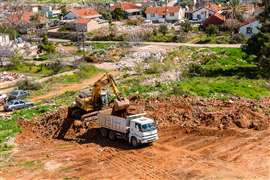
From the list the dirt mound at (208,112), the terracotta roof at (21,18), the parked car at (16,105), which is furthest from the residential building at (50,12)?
the dirt mound at (208,112)

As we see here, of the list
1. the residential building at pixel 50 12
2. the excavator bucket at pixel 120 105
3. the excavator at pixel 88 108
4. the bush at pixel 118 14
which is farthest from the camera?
the residential building at pixel 50 12

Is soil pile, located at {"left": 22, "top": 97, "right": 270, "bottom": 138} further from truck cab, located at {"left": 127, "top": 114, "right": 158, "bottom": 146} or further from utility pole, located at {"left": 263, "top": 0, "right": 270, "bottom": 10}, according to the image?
utility pole, located at {"left": 263, "top": 0, "right": 270, "bottom": 10}

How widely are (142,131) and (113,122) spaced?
260 cm

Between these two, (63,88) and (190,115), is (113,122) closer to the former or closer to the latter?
(190,115)

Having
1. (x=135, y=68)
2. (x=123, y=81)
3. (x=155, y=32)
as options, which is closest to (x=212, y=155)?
(x=123, y=81)

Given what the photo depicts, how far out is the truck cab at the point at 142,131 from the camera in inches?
1131

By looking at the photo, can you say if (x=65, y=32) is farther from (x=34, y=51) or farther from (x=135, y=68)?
(x=135, y=68)

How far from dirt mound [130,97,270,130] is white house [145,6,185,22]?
68.9 meters

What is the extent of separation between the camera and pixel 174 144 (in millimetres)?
30109

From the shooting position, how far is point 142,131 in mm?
28703

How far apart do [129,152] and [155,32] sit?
55992 millimetres

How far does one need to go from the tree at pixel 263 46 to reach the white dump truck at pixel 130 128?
18.2 metres

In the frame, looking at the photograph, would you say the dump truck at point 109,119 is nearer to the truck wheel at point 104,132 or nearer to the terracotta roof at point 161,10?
the truck wheel at point 104,132

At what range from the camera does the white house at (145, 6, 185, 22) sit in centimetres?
10325
